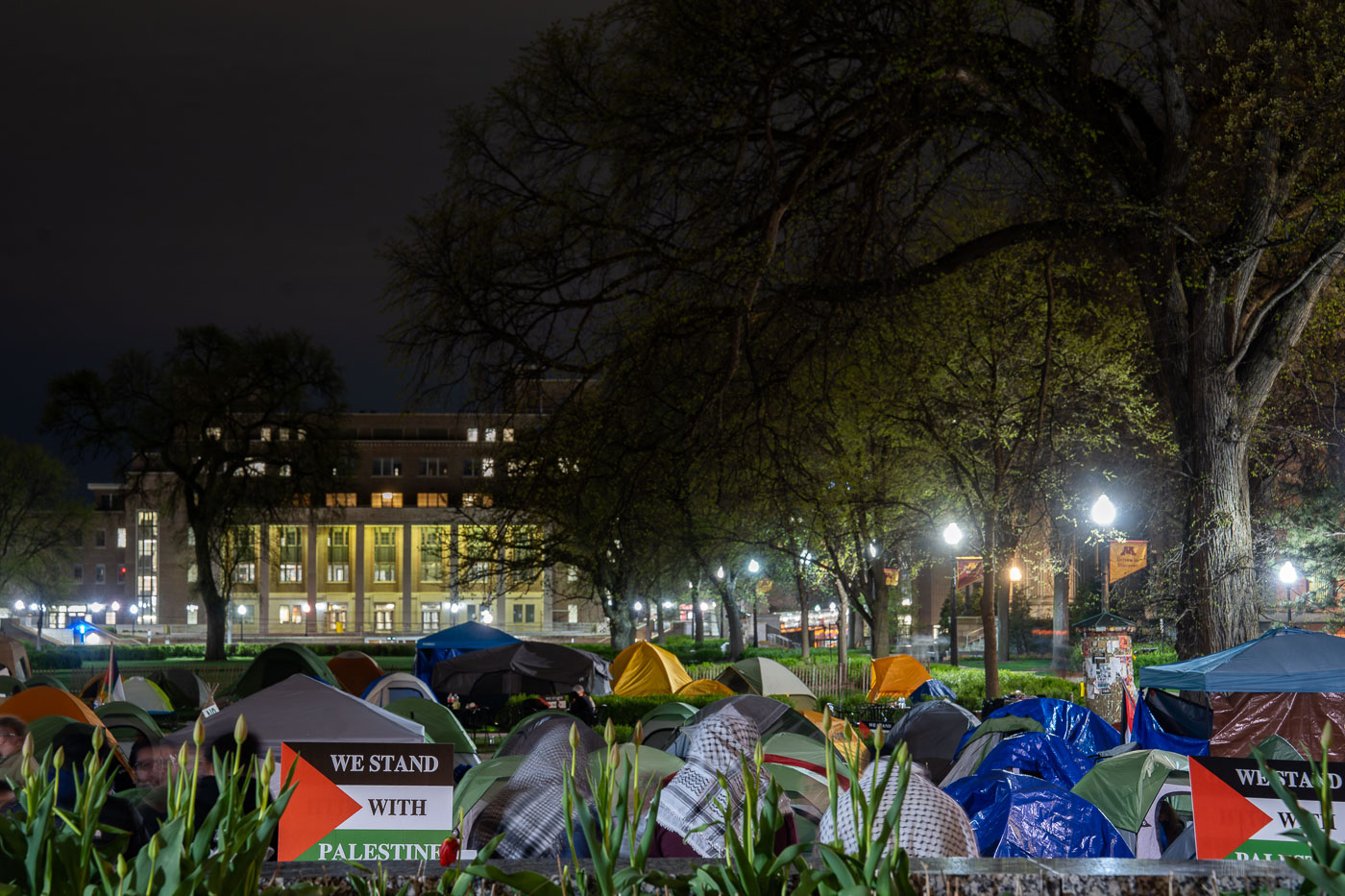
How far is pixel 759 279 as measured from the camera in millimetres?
12094

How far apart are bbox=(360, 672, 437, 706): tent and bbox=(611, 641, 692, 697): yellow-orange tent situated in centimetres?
738

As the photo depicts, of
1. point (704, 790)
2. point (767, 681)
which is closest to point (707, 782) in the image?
point (704, 790)

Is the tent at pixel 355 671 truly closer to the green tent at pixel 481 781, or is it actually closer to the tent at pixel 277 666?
the tent at pixel 277 666

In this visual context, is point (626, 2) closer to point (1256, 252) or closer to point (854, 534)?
point (1256, 252)

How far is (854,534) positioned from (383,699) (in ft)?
41.2

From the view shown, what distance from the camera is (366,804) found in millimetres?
4613

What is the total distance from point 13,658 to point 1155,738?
1001 inches

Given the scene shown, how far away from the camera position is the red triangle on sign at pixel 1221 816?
4.36 metres

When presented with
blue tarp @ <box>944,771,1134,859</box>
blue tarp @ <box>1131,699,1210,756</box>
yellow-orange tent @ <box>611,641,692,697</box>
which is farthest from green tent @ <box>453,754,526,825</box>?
yellow-orange tent @ <box>611,641,692,697</box>

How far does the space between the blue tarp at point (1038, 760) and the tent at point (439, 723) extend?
6241 mm

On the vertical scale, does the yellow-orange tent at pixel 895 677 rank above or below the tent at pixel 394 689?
below

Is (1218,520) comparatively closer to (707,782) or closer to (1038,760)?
(1038,760)

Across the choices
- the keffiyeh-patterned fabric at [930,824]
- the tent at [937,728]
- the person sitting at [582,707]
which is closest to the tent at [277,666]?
the person sitting at [582,707]

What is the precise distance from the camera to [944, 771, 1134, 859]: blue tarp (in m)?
7.45
